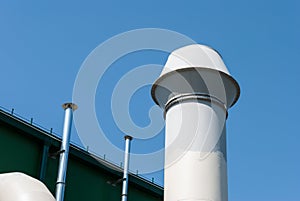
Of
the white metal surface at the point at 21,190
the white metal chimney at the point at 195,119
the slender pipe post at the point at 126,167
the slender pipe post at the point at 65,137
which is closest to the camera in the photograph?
the white metal surface at the point at 21,190

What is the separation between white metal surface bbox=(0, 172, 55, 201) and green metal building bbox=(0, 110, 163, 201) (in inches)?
148

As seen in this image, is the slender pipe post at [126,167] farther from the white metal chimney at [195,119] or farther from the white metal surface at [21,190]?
the white metal surface at [21,190]

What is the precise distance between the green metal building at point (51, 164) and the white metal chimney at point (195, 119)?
159 inches

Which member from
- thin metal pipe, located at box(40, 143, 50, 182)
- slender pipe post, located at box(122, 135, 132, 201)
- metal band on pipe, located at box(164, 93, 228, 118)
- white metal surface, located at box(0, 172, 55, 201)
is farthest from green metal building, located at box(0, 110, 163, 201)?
metal band on pipe, located at box(164, 93, 228, 118)

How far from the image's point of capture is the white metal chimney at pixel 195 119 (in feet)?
15.6

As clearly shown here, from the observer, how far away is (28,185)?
4.67 m

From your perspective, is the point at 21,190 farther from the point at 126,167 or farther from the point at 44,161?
the point at 126,167

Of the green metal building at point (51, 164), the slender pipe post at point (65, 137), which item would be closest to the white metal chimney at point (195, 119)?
the slender pipe post at point (65, 137)

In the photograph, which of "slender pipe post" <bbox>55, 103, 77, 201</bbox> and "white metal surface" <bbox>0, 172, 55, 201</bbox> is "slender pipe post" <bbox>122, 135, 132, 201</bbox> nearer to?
"slender pipe post" <bbox>55, 103, 77, 201</bbox>

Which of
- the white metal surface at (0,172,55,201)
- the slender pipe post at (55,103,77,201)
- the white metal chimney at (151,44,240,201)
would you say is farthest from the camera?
the slender pipe post at (55,103,77,201)

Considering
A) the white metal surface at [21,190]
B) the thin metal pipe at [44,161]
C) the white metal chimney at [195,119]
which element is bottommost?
the white metal surface at [21,190]

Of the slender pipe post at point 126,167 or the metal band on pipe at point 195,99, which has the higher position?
the slender pipe post at point 126,167

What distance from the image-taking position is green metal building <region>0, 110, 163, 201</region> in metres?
8.64

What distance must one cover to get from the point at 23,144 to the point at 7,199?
Result: 14.4 feet
